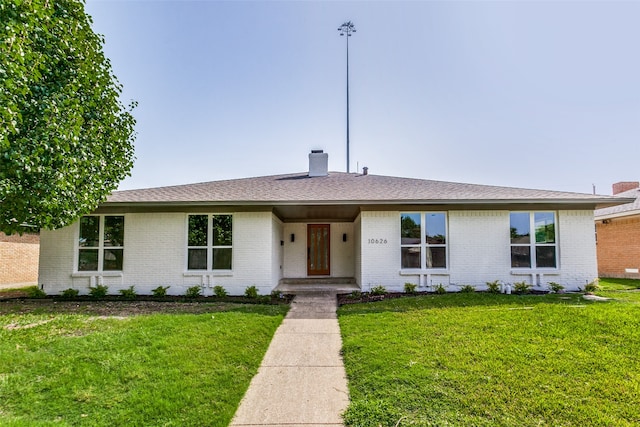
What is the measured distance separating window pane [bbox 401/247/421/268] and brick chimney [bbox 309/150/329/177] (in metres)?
5.74

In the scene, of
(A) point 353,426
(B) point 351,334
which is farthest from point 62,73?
(A) point 353,426

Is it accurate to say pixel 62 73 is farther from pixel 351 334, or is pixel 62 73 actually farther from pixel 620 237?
pixel 620 237

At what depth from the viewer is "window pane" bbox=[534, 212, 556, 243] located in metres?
10.0

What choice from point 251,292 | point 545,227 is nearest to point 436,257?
point 545,227

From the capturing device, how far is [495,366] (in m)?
4.25

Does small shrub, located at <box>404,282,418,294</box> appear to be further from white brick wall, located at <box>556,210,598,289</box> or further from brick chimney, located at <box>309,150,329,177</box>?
brick chimney, located at <box>309,150,329,177</box>

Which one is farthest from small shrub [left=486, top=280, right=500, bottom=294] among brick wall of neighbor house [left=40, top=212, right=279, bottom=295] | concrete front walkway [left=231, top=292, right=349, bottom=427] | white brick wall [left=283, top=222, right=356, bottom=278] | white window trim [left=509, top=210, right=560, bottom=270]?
brick wall of neighbor house [left=40, top=212, right=279, bottom=295]

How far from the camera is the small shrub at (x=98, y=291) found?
962 cm

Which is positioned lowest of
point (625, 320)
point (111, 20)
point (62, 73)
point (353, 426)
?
point (353, 426)

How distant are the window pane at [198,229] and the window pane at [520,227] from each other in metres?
9.27

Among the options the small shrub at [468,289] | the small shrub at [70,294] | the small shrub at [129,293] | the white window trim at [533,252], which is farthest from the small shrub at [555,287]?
the small shrub at [70,294]

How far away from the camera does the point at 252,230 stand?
9.94 m

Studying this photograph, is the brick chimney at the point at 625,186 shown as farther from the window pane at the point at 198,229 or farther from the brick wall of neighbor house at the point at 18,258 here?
the brick wall of neighbor house at the point at 18,258

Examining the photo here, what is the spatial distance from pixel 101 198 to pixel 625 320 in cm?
1193
